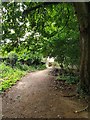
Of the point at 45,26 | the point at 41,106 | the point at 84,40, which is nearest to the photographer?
the point at 41,106

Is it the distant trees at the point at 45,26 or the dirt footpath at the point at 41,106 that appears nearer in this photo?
the dirt footpath at the point at 41,106

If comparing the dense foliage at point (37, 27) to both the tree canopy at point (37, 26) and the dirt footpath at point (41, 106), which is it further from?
the dirt footpath at point (41, 106)

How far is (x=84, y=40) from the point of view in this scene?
727 centimetres

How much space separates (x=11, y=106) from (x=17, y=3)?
3.32 meters

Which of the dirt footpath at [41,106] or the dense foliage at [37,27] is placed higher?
the dense foliage at [37,27]

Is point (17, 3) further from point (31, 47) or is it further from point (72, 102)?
point (72, 102)

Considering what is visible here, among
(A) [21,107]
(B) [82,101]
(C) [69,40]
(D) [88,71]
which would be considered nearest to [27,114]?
(A) [21,107]

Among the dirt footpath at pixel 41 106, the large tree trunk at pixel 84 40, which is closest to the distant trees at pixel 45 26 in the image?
the large tree trunk at pixel 84 40

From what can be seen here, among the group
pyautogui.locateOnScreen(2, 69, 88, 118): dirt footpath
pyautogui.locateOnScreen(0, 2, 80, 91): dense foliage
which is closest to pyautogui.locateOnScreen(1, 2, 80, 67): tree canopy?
pyautogui.locateOnScreen(0, 2, 80, 91): dense foliage

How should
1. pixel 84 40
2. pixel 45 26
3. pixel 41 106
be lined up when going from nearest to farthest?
pixel 41 106
pixel 84 40
pixel 45 26

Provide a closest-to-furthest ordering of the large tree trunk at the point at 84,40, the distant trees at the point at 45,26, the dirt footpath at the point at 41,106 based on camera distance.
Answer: the dirt footpath at the point at 41,106 < the large tree trunk at the point at 84,40 < the distant trees at the point at 45,26

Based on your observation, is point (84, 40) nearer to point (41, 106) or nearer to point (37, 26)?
point (37, 26)

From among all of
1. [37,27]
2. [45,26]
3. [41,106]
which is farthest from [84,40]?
[41,106]

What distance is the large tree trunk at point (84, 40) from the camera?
22.4 feet
